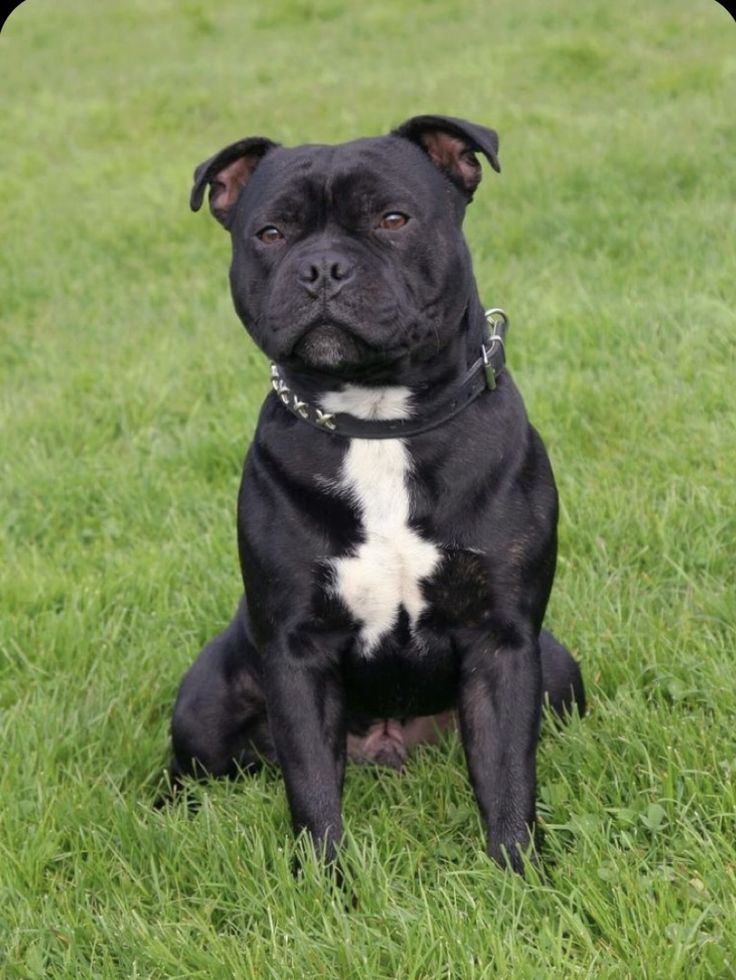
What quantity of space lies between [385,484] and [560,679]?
0.73m

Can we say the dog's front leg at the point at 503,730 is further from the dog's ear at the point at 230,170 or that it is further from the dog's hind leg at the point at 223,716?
the dog's ear at the point at 230,170

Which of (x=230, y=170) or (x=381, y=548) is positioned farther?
(x=230, y=170)

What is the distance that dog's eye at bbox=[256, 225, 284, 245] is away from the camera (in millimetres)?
3012

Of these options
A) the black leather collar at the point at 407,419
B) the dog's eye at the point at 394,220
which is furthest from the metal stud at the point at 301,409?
the dog's eye at the point at 394,220

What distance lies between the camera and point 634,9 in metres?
11.3

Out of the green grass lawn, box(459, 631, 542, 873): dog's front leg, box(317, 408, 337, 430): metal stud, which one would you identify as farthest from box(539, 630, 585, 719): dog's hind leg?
box(317, 408, 337, 430): metal stud

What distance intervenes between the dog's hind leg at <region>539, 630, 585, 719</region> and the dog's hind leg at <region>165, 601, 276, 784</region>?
2.33 feet

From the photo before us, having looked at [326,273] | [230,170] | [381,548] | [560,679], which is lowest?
[560,679]

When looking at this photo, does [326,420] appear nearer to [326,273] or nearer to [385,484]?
[385,484]

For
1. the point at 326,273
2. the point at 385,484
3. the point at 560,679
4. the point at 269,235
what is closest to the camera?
the point at 326,273

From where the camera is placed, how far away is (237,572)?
410cm

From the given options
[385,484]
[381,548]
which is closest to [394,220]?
[385,484]

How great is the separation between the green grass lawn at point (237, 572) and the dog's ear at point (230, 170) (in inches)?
48.2

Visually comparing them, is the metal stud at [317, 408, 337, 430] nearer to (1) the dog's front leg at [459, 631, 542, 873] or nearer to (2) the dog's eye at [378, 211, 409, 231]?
(2) the dog's eye at [378, 211, 409, 231]
